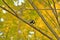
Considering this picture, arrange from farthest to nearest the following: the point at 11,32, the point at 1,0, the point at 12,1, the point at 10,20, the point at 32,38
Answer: the point at 10,20
the point at 32,38
the point at 11,32
the point at 12,1
the point at 1,0

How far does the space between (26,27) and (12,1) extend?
320cm

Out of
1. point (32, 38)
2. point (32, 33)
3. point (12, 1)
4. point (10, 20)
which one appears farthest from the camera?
point (10, 20)

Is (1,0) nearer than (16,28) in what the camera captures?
Yes

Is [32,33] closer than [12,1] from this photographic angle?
No

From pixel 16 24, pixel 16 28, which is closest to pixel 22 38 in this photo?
pixel 16 28

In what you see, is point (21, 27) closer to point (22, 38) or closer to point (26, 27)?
point (26, 27)

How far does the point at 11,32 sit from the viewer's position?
5.89m

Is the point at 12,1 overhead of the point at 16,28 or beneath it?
beneath

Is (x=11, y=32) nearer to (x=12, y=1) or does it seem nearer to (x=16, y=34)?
(x=16, y=34)

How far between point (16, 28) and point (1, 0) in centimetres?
277

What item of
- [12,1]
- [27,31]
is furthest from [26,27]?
[12,1]

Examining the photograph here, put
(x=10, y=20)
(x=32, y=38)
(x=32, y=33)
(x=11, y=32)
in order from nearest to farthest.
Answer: (x=11, y=32)
(x=32, y=38)
(x=32, y=33)
(x=10, y=20)

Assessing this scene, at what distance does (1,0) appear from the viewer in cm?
390

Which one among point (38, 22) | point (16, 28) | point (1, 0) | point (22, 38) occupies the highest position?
point (38, 22)
